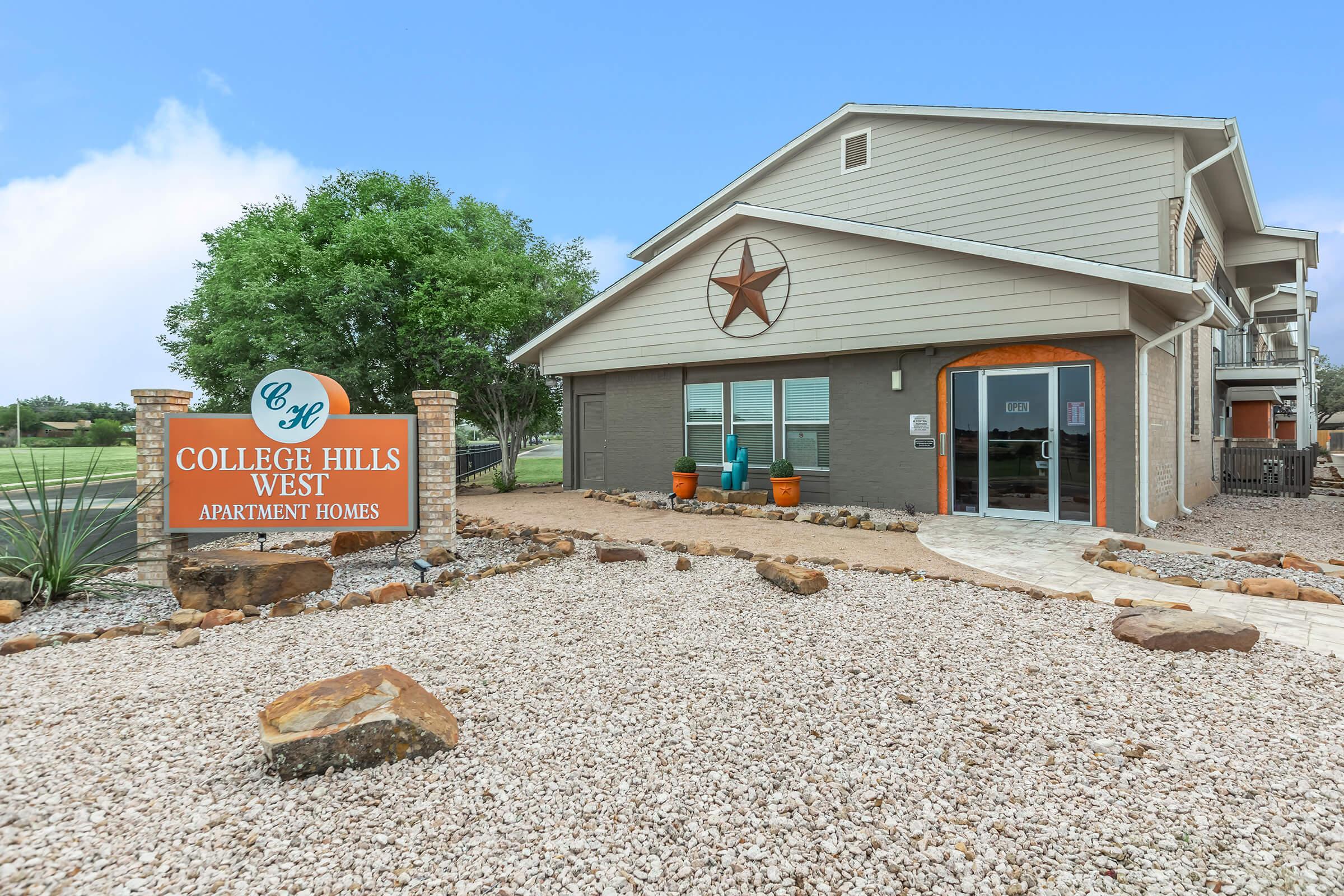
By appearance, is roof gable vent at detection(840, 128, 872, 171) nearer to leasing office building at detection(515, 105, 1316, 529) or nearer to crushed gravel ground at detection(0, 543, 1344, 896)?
leasing office building at detection(515, 105, 1316, 529)

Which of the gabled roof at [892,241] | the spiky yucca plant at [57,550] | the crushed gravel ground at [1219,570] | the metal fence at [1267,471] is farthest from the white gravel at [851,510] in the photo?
the metal fence at [1267,471]

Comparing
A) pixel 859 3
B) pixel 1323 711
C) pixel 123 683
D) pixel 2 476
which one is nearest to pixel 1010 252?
pixel 1323 711

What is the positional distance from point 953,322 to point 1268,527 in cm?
540

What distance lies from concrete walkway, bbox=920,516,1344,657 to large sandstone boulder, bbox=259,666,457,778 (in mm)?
5034

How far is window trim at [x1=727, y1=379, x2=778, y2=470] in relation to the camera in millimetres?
11127

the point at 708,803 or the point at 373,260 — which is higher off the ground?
the point at 373,260

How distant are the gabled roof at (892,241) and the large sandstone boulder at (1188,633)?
4990 mm

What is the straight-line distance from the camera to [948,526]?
8.50 meters

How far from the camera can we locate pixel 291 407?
607cm

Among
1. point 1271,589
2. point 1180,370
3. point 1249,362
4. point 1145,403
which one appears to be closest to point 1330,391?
point 1249,362

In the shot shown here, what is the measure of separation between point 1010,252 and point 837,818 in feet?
26.7

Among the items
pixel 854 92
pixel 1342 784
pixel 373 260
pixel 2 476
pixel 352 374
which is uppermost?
pixel 854 92

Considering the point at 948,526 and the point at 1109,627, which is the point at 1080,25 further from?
the point at 1109,627

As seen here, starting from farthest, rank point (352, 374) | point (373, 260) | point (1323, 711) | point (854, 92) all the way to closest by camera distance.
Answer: point (373, 260) < point (352, 374) < point (854, 92) < point (1323, 711)
